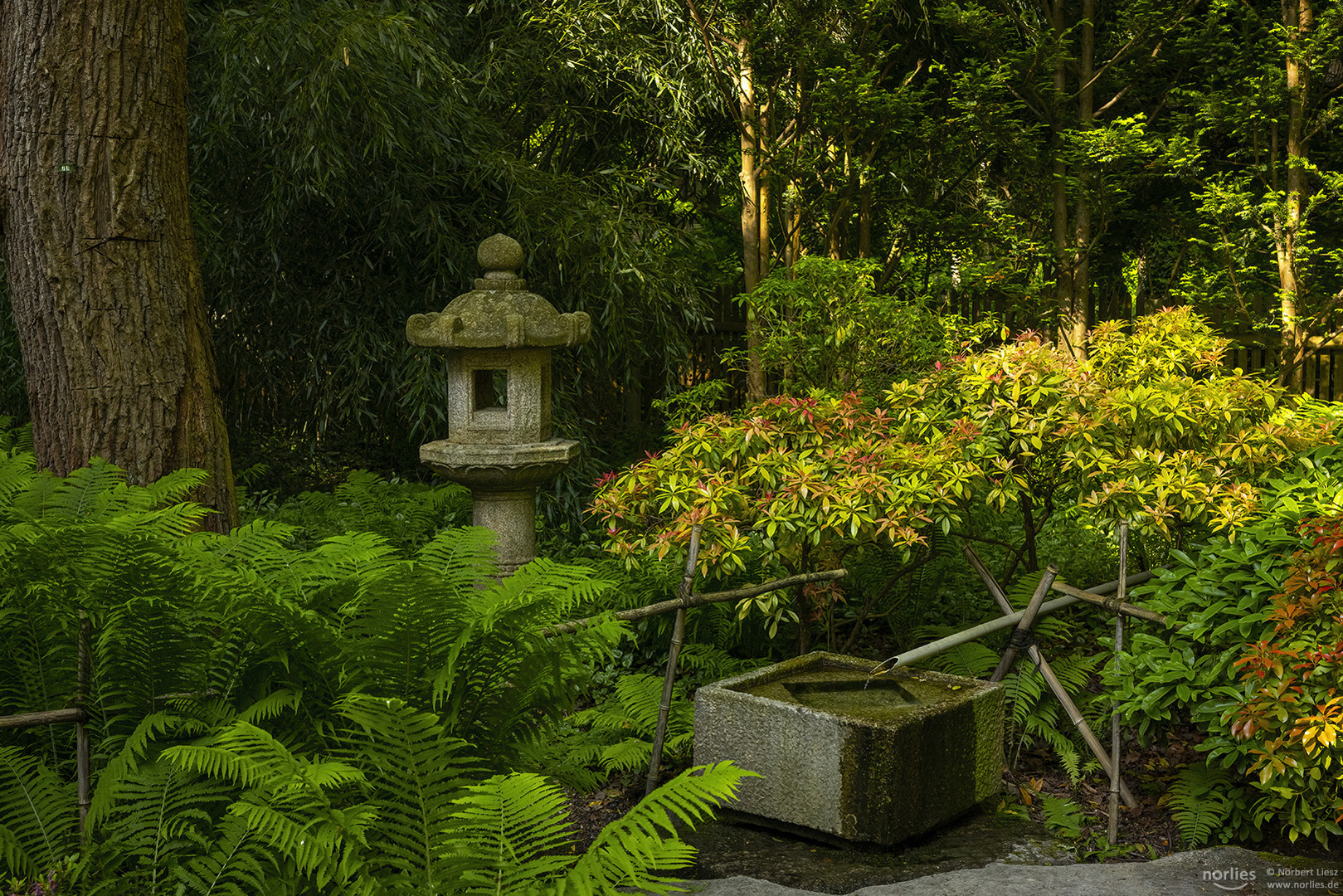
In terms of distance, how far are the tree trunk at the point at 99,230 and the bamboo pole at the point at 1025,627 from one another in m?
3.04

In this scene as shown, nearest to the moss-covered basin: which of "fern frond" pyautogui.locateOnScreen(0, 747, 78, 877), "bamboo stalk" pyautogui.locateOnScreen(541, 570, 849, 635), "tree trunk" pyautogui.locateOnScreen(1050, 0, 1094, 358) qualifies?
"bamboo stalk" pyautogui.locateOnScreen(541, 570, 849, 635)

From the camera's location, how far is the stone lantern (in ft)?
17.1

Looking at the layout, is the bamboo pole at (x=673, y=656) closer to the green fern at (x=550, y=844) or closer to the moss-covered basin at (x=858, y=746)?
the moss-covered basin at (x=858, y=746)

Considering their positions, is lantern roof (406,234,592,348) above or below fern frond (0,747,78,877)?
above

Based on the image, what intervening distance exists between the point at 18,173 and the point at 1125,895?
13.7 feet

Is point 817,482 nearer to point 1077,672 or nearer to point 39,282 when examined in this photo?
point 1077,672

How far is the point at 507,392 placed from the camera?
5.38 metres

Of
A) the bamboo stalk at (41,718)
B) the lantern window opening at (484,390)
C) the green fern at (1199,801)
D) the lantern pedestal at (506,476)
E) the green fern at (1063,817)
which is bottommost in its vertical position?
the green fern at (1063,817)

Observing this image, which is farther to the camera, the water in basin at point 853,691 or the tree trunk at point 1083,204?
the tree trunk at point 1083,204

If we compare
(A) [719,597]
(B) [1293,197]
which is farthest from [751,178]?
(A) [719,597]

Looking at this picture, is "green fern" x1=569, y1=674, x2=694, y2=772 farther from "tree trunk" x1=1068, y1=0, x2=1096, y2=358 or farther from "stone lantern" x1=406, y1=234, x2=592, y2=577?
"tree trunk" x1=1068, y1=0, x2=1096, y2=358

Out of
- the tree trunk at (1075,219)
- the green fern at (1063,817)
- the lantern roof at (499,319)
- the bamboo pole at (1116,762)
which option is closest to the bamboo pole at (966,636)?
the bamboo pole at (1116,762)

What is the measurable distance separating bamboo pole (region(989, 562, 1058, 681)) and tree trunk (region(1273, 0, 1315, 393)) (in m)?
5.35

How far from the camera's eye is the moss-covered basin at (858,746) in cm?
350
